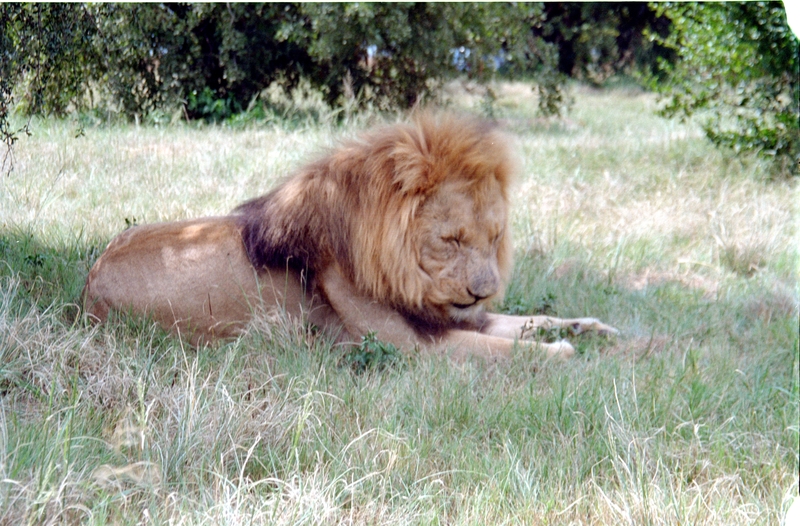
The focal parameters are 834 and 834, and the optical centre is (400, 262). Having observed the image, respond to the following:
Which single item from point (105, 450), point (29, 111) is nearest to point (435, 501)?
point (105, 450)

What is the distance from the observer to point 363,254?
11.4 ft

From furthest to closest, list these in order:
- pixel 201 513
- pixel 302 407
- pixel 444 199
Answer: pixel 444 199
pixel 302 407
pixel 201 513

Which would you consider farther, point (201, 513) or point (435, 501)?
point (435, 501)

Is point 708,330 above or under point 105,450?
under

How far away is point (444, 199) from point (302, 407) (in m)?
1.06

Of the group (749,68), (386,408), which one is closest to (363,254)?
(386,408)

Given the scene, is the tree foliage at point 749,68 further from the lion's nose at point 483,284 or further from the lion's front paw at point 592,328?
the lion's nose at point 483,284

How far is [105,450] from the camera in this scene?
8.14 feet

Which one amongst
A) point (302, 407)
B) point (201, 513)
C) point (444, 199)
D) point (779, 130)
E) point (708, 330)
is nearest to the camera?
point (201, 513)

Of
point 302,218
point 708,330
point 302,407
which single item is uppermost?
point 302,218

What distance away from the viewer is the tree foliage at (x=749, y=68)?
6.69 m

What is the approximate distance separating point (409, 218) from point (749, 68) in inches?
184

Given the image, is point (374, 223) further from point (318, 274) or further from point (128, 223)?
point (128, 223)

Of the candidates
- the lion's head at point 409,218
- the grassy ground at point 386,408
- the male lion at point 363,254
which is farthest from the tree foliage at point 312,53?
the lion's head at point 409,218
